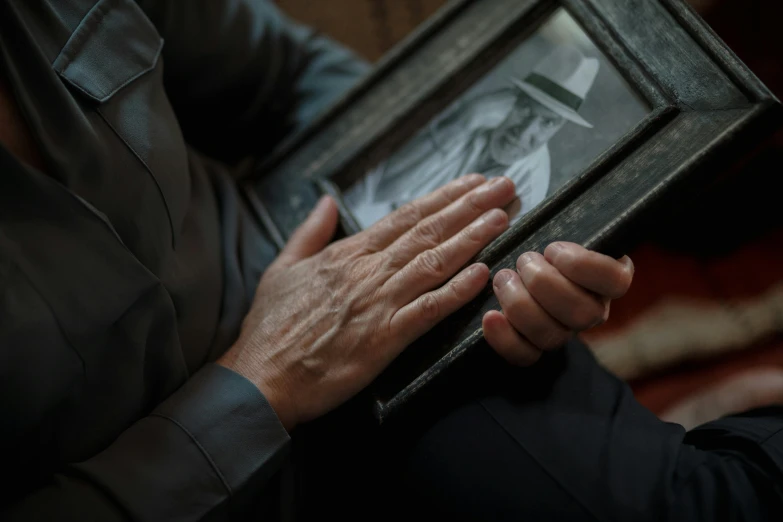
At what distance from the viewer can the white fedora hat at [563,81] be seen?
2.17 ft

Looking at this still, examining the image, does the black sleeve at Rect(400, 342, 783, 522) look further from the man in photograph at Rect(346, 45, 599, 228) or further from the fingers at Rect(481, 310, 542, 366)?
the man in photograph at Rect(346, 45, 599, 228)

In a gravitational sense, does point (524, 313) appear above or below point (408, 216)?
below

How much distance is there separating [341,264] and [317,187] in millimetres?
181

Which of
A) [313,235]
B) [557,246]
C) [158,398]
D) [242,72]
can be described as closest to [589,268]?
[557,246]

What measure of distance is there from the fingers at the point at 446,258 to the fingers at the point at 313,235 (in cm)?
19

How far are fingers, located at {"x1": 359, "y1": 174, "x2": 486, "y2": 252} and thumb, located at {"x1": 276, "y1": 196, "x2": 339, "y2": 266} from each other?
3.5 inches

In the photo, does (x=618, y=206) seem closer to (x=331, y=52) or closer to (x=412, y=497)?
(x=412, y=497)

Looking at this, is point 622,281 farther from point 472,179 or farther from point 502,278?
point 472,179

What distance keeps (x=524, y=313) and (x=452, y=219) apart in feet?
0.50

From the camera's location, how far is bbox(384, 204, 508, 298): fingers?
2.03ft

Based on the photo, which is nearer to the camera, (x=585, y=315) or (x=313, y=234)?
(x=585, y=315)

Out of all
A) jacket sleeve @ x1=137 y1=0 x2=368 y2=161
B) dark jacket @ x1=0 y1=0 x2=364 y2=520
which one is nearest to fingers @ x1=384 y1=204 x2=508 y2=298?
dark jacket @ x1=0 y1=0 x2=364 y2=520

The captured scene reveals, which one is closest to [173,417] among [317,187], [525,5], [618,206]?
[317,187]

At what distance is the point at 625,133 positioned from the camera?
0.60 m
